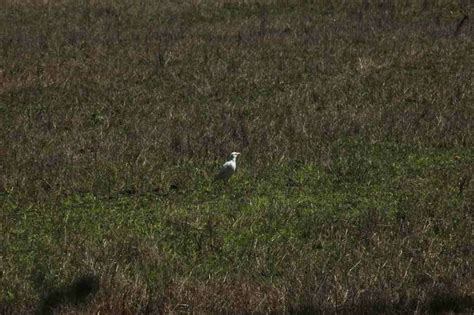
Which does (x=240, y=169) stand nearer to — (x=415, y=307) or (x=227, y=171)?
(x=227, y=171)

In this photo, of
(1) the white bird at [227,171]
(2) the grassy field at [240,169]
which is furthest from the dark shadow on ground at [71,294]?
(1) the white bird at [227,171]

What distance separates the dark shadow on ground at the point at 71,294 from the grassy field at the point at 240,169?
0.02m

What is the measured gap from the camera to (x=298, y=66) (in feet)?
53.4

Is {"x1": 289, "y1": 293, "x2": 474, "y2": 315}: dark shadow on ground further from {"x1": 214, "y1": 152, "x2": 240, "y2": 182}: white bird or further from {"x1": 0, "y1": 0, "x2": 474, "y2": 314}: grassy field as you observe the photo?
{"x1": 214, "y1": 152, "x2": 240, "y2": 182}: white bird

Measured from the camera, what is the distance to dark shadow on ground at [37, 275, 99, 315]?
251 inches

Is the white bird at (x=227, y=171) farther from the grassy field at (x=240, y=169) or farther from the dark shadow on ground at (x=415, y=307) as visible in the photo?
the dark shadow on ground at (x=415, y=307)

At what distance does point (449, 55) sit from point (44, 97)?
792cm

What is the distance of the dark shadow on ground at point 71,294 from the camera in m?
6.38

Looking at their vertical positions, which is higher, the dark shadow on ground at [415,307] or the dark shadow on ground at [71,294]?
the dark shadow on ground at [415,307]

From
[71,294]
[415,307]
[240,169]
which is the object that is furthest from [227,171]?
[415,307]

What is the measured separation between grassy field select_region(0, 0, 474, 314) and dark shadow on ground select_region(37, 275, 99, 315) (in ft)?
0.07

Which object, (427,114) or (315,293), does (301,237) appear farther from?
(427,114)

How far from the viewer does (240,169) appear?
10266mm

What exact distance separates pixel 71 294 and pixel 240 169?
13.3 feet
